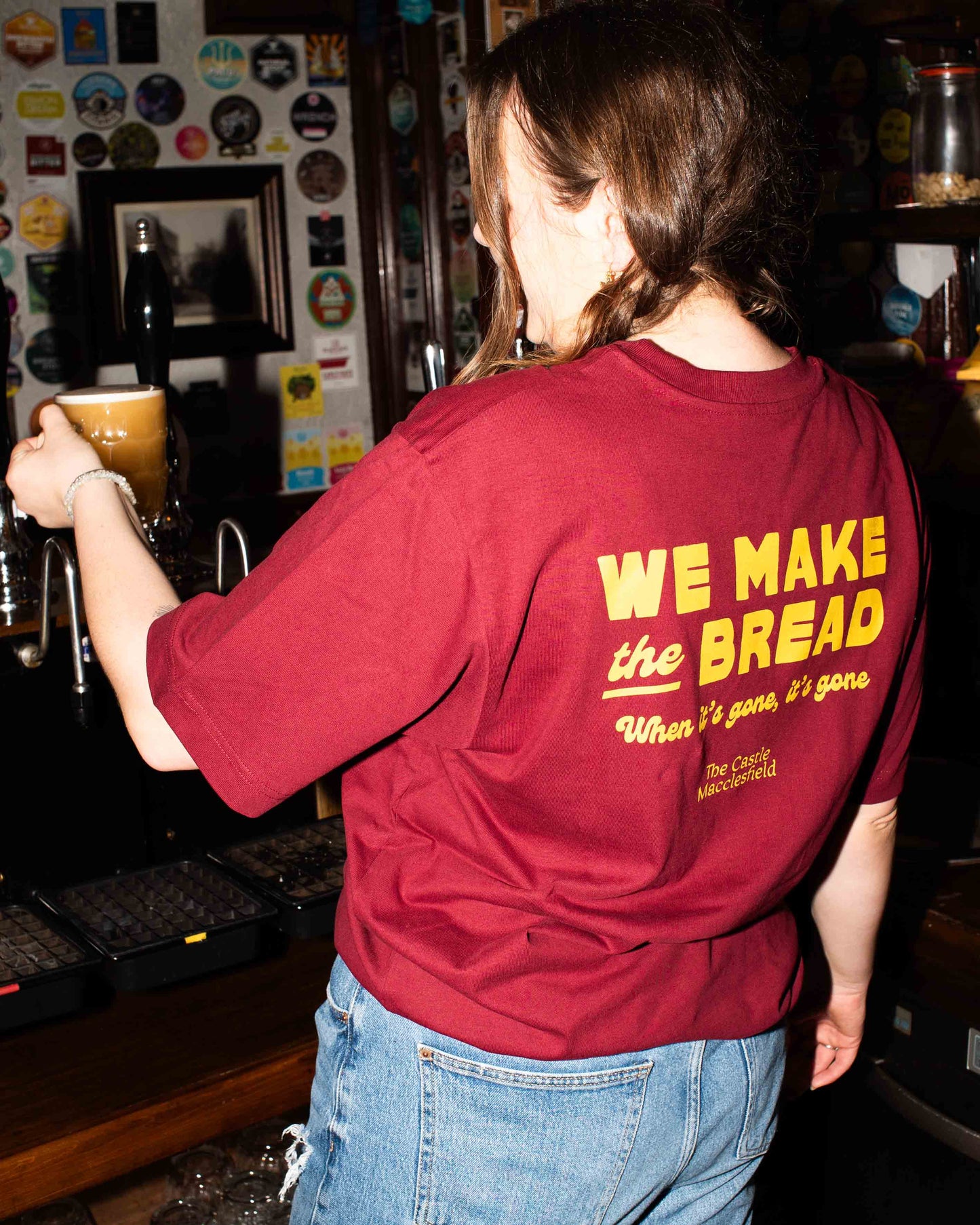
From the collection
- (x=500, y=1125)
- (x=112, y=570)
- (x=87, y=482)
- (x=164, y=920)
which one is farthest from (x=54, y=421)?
(x=500, y=1125)

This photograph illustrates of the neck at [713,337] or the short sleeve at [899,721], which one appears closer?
the neck at [713,337]

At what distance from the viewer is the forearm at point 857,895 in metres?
1.12

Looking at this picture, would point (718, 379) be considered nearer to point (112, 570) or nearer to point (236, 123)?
point (112, 570)

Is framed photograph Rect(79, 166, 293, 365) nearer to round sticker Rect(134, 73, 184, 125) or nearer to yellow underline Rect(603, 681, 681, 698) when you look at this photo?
round sticker Rect(134, 73, 184, 125)

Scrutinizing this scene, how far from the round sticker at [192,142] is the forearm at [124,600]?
2.14 m

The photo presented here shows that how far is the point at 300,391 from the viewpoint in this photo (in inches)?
123

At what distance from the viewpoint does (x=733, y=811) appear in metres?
0.88

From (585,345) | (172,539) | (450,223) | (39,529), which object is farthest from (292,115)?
(585,345)

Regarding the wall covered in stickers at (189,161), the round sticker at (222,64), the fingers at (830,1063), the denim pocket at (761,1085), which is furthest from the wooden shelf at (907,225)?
the round sticker at (222,64)

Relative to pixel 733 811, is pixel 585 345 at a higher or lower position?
higher

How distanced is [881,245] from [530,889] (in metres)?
1.69

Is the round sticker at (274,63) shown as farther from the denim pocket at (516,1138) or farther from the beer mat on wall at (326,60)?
the denim pocket at (516,1138)

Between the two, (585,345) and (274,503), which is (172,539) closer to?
(585,345)

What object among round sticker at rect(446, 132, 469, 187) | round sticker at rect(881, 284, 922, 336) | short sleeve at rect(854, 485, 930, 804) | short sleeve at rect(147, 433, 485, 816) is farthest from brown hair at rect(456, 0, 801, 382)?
round sticker at rect(446, 132, 469, 187)
